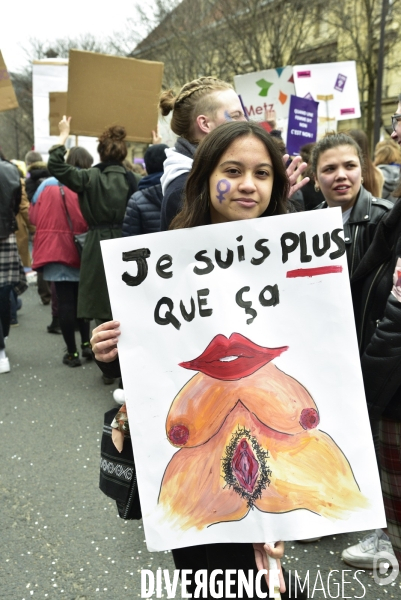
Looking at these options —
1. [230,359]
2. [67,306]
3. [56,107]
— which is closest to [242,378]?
[230,359]

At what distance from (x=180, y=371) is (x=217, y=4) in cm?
1907

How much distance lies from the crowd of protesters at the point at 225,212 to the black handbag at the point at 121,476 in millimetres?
200

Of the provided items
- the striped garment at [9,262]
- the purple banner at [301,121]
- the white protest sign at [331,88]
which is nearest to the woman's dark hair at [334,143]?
the striped garment at [9,262]

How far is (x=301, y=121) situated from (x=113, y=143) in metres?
2.93

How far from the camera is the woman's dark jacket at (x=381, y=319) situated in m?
1.57

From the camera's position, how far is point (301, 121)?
22.0 feet

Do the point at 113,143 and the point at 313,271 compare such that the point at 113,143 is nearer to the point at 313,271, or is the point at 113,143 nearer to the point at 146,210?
the point at 146,210

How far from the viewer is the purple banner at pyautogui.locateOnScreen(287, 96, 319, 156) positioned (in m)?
6.62

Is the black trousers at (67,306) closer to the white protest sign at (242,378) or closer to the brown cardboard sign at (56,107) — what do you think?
the brown cardboard sign at (56,107)

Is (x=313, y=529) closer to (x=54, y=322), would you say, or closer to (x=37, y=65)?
(x=54, y=322)

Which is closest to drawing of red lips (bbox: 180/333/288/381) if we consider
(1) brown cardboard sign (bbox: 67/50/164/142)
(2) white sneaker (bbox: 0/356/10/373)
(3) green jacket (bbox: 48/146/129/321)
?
(3) green jacket (bbox: 48/146/129/321)

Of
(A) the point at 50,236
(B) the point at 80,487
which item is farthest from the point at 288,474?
(A) the point at 50,236

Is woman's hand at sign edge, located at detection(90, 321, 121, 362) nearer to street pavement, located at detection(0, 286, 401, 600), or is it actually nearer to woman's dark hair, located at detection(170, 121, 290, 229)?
Answer: woman's dark hair, located at detection(170, 121, 290, 229)

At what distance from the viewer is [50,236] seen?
17.9 feet
